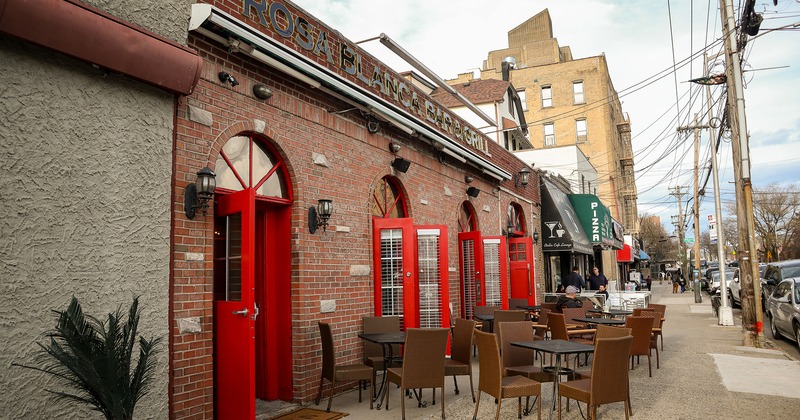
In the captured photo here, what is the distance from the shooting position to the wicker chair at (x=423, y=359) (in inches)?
231

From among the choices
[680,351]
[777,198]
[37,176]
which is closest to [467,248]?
[680,351]

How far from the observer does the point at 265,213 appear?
7.00 m

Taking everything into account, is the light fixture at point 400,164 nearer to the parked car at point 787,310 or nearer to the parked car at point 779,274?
the parked car at point 787,310

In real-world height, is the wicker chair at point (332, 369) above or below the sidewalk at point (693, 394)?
above

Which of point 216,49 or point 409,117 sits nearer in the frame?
point 216,49

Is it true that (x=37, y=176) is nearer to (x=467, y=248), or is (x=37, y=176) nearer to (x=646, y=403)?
(x=646, y=403)

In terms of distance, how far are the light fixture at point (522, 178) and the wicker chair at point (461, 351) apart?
10.0 metres

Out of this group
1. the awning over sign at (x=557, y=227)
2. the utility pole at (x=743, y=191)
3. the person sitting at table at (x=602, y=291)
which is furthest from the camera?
the awning over sign at (x=557, y=227)

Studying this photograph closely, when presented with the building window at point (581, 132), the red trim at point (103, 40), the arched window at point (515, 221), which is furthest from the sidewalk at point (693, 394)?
the building window at point (581, 132)

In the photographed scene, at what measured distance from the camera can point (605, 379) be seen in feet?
17.5

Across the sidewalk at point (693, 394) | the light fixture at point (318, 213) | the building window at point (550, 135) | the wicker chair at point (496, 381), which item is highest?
the building window at point (550, 135)

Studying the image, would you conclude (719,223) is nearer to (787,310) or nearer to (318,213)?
(787,310)

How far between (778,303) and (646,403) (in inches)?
308

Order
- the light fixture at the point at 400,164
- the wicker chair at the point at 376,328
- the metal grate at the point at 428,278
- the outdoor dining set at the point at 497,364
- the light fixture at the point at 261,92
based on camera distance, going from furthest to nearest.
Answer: the light fixture at the point at 400,164 < the metal grate at the point at 428,278 < the wicker chair at the point at 376,328 < the light fixture at the point at 261,92 < the outdoor dining set at the point at 497,364
